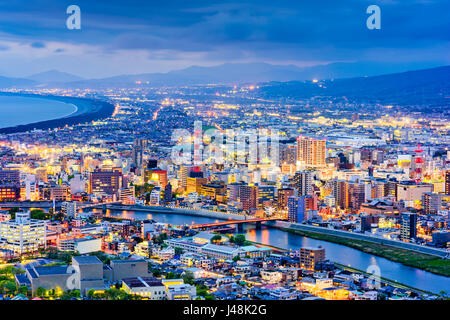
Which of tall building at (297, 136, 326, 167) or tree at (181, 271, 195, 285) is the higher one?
tall building at (297, 136, 326, 167)

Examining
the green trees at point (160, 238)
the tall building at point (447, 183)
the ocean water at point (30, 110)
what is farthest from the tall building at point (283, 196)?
the ocean water at point (30, 110)

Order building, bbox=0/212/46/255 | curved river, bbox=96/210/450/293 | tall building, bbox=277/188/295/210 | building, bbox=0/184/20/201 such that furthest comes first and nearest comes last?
1. building, bbox=0/184/20/201
2. tall building, bbox=277/188/295/210
3. building, bbox=0/212/46/255
4. curved river, bbox=96/210/450/293

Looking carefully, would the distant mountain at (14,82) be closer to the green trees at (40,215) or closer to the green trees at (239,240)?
the green trees at (40,215)

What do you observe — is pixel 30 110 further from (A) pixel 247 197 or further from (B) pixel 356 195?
(B) pixel 356 195

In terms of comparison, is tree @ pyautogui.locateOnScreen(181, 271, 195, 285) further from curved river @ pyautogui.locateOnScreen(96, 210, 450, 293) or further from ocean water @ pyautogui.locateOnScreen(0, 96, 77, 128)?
ocean water @ pyautogui.locateOnScreen(0, 96, 77, 128)

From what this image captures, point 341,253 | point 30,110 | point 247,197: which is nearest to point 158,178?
point 247,197

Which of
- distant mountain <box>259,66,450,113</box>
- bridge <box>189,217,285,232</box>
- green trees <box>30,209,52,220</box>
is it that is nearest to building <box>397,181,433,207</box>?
bridge <box>189,217,285,232</box>
